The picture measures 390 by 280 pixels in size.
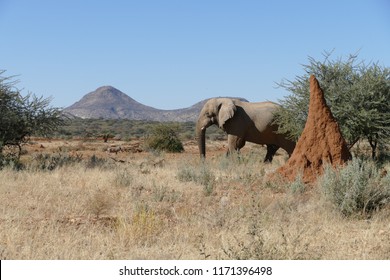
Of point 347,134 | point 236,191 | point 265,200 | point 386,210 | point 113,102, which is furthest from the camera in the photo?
point 113,102

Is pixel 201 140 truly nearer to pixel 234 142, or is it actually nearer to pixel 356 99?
pixel 234 142

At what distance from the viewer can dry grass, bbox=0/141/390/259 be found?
5.06 meters

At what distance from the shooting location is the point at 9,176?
10164 millimetres

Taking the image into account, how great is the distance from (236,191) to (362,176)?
7.95 ft

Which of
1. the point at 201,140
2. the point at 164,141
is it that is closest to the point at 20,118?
the point at 201,140

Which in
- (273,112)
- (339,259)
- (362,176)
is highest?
(273,112)

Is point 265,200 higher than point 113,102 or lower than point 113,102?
lower

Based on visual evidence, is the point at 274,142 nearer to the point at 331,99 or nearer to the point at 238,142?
the point at 238,142

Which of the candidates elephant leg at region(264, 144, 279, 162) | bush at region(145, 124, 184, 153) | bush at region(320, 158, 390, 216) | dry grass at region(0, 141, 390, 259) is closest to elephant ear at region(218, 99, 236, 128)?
elephant leg at region(264, 144, 279, 162)

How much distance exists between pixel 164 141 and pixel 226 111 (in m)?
9.19

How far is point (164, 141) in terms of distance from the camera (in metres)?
24.6

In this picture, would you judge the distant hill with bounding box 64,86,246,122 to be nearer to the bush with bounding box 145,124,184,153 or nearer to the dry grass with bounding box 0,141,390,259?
the bush with bounding box 145,124,184,153

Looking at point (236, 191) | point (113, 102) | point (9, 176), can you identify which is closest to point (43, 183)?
point (9, 176)

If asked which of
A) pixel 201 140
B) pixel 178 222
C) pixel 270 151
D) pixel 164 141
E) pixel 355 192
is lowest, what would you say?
pixel 178 222
